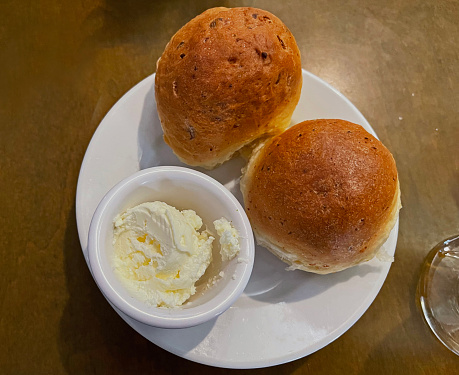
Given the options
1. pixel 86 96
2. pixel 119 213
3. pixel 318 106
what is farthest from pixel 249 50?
pixel 86 96

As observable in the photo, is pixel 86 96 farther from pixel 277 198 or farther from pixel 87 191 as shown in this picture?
pixel 277 198

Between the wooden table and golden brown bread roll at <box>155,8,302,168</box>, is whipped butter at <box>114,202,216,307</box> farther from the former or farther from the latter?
the wooden table

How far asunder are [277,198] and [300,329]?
0.31 metres

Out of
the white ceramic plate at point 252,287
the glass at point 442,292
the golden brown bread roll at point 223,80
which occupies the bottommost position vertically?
the glass at point 442,292

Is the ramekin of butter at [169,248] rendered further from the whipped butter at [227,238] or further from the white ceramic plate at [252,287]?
the white ceramic plate at [252,287]

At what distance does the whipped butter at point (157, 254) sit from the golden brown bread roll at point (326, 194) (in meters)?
0.17

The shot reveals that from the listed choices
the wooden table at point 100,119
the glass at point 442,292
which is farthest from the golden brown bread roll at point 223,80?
the glass at point 442,292

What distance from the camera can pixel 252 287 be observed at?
95cm

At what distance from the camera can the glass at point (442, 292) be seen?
108 centimetres

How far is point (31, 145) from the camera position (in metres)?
1.09

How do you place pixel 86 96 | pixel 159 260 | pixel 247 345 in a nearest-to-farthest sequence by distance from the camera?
pixel 159 260 < pixel 247 345 < pixel 86 96

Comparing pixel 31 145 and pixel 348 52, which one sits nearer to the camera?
pixel 31 145

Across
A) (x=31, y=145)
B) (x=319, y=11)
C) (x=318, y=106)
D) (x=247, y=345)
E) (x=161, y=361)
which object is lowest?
(x=161, y=361)

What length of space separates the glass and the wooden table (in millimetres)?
23
